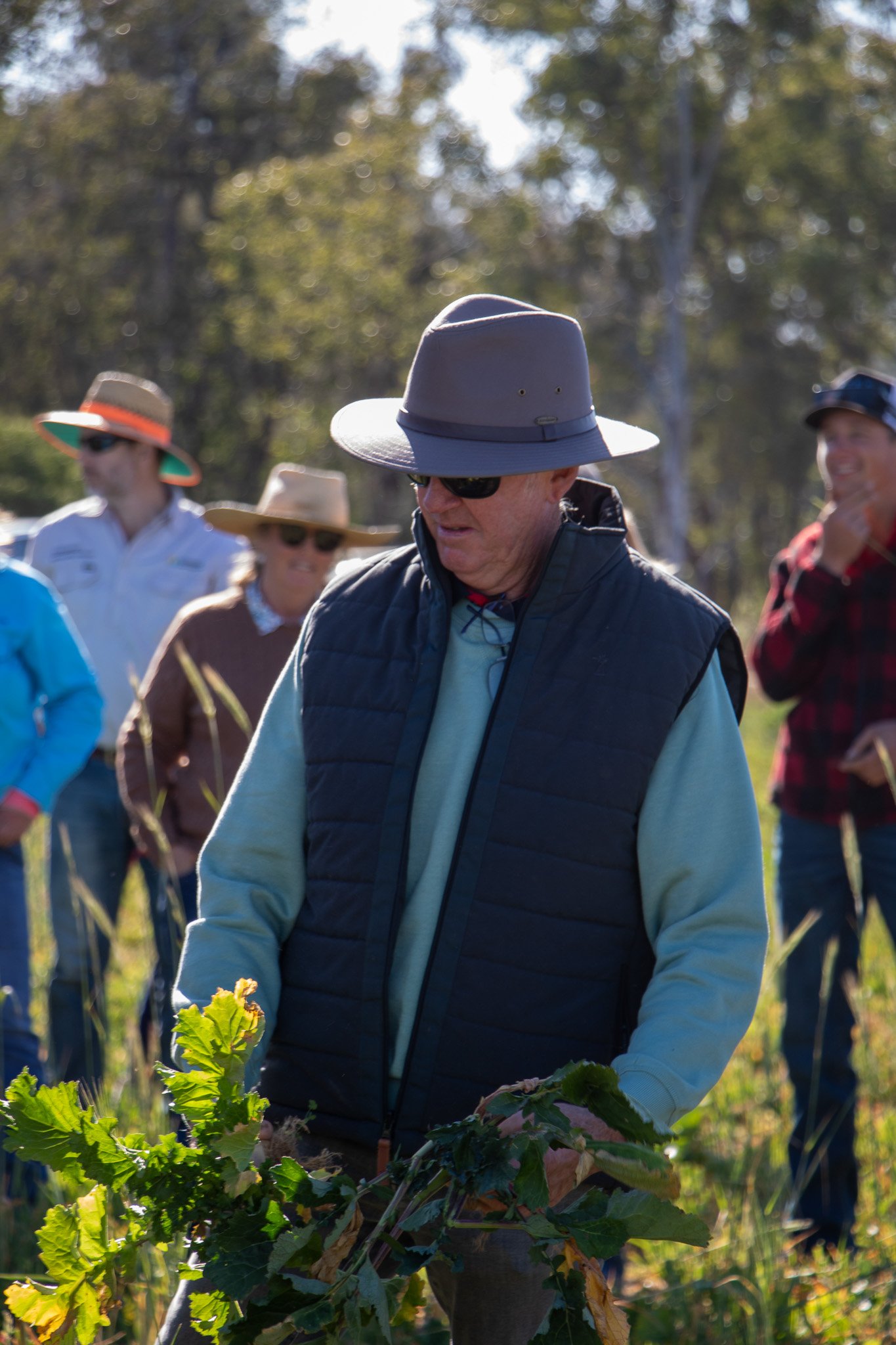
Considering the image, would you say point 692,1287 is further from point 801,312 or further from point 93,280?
point 801,312

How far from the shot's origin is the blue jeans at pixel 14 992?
3441 millimetres

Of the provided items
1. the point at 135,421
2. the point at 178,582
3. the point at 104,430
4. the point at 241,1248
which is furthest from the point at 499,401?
the point at 135,421

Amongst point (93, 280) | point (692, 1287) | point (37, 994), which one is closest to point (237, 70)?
point (93, 280)

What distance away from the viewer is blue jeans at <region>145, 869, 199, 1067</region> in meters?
3.50

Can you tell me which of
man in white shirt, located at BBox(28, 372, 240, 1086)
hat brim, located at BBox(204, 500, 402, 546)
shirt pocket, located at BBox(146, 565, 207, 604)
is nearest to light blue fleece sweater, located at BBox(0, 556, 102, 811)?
man in white shirt, located at BBox(28, 372, 240, 1086)

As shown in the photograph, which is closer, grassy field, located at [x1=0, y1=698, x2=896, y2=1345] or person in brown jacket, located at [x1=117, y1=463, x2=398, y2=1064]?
grassy field, located at [x1=0, y1=698, x2=896, y2=1345]

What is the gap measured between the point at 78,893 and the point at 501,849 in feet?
7.91

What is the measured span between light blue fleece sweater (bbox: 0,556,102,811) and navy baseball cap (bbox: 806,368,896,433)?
217 centimetres

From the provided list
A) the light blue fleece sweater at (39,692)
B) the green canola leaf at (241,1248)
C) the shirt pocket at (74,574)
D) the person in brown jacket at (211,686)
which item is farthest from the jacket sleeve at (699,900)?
the shirt pocket at (74,574)

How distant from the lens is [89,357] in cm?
2672

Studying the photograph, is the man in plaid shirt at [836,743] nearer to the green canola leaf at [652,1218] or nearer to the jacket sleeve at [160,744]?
the jacket sleeve at [160,744]

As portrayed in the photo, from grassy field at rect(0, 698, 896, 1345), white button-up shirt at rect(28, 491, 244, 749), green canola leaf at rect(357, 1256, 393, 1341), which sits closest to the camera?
green canola leaf at rect(357, 1256, 393, 1341)

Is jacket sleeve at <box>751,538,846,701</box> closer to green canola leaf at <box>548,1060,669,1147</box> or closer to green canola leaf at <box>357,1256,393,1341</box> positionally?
green canola leaf at <box>548,1060,669,1147</box>

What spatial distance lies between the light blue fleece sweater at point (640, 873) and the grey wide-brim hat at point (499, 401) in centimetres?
26
